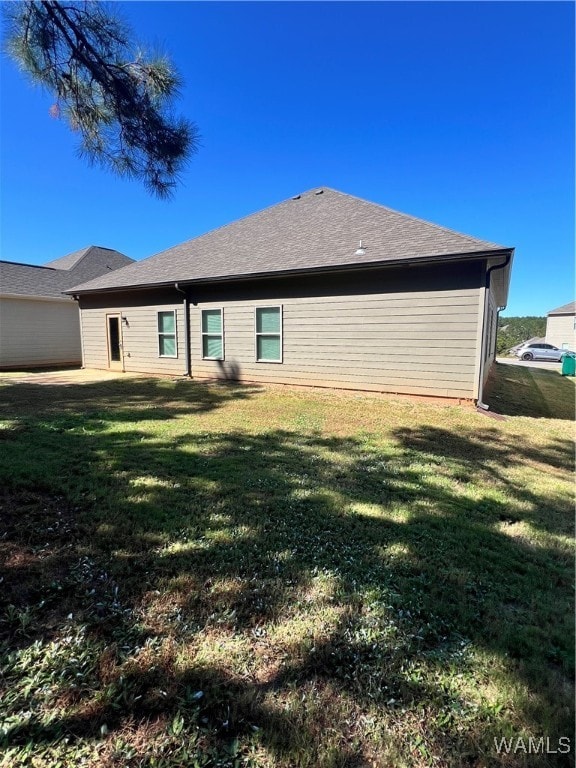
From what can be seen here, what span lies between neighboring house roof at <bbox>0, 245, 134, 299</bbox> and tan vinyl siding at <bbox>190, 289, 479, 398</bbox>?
813 centimetres

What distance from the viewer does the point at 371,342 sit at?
783 cm

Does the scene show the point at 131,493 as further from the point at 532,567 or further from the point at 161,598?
the point at 532,567

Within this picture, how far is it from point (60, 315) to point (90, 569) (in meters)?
15.6

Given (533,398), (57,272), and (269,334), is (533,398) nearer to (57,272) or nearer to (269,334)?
(269,334)

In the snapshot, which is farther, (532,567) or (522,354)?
(522,354)

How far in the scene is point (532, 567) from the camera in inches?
90.4

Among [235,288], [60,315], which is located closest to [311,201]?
[235,288]

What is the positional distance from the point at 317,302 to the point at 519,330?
3792cm

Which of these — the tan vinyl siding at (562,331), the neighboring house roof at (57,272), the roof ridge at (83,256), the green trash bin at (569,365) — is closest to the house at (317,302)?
the neighboring house roof at (57,272)

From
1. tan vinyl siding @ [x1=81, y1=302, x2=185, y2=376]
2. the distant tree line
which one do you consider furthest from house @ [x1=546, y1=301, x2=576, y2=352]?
tan vinyl siding @ [x1=81, y1=302, x2=185, y2=376]

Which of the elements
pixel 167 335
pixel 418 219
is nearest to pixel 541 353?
pixel 418 219

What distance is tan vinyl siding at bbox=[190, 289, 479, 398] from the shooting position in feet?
22.9

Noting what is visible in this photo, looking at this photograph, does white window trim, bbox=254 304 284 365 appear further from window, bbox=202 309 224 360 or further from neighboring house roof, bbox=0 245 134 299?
neighboring house roof, bbox=0 245 134 299

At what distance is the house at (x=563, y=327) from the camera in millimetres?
29953
